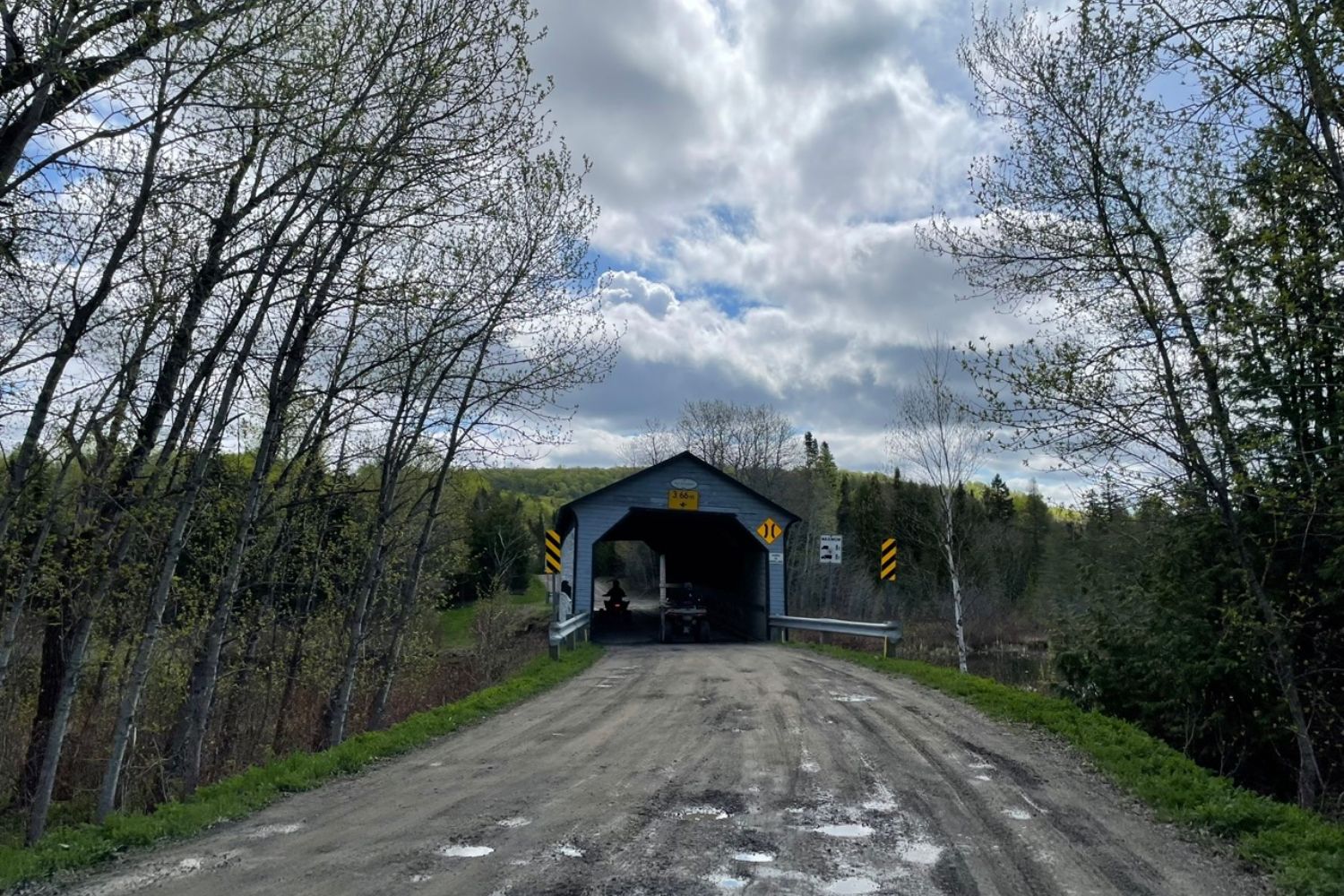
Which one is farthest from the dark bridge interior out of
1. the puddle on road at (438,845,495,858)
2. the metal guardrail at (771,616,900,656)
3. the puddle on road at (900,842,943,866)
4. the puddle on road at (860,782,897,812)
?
the puddle on road at (438,845,495,858)

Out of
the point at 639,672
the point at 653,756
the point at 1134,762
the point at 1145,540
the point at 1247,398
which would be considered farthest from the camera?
the point at 639,672

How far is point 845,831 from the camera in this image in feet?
18.0

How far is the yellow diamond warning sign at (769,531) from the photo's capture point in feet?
79.3

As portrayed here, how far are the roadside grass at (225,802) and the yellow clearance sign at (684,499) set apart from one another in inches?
499

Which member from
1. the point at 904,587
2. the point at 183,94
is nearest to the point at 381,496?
the point at 183,94

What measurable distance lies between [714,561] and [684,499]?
27.1 ft

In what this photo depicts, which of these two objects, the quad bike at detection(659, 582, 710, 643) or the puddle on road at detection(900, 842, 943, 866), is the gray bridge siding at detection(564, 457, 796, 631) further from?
the puddle on road at detection(900, 842, 943, 866)

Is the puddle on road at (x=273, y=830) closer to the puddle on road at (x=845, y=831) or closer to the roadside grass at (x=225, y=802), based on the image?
the roadside grass at (x=225, y=802)

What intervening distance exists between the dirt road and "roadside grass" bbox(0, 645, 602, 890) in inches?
11.3

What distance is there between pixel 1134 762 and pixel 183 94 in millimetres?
9235

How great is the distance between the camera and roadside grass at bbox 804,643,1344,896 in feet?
16.3

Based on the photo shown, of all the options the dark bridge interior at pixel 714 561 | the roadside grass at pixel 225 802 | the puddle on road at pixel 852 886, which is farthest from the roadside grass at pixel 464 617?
the puddle on road at pixel 852 886

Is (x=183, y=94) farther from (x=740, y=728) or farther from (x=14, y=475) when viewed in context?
(x=740, y=728)

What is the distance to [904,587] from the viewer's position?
46.7 metres
